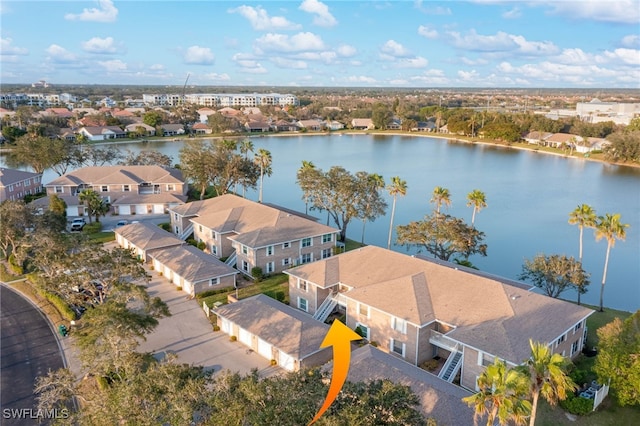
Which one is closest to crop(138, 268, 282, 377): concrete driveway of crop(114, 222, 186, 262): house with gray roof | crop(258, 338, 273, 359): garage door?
crop(258, 338, 273, 359): garage door

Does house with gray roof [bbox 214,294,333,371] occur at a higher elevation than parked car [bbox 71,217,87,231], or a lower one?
higher

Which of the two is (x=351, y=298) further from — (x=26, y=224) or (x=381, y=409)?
(x=26, y=224)

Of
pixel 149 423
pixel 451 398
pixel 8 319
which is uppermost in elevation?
pixel 149 423

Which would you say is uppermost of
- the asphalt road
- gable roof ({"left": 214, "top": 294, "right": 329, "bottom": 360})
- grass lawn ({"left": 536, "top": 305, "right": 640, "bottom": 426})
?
gable roof ({"left": 214, "top": 294, "right": 329, "bottom": 360})

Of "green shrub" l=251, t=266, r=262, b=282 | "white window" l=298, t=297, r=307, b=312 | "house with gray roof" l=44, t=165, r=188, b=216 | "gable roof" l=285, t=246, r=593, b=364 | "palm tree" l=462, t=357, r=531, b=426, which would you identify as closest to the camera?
"palm tree" l=462, t=357, r=531, b=426

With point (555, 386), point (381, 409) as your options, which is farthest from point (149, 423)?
point (555, 386)

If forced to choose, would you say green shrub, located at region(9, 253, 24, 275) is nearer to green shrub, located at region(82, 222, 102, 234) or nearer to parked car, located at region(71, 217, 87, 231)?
green shrub, located at region(82, 222, 102, 234)

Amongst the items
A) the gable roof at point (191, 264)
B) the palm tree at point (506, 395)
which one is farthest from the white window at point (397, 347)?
the gable roof at point (191, 264)

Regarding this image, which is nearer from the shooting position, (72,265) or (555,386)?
(555,386)
